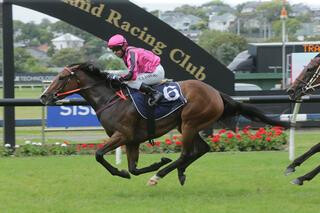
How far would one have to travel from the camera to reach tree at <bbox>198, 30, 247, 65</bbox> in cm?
4362

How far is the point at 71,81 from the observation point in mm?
8148

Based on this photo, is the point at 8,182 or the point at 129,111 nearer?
the point at 129,111

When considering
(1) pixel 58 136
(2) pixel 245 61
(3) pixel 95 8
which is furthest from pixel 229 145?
(2) pixel 245 61

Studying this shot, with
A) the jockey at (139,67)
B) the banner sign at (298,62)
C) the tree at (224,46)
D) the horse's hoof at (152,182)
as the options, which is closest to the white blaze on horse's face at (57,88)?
the jockey at (139,67)

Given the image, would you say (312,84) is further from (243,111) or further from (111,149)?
(111,149)

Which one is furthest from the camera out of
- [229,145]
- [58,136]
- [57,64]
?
[57,64]

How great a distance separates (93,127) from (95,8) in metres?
2.42

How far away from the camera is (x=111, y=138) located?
783cm

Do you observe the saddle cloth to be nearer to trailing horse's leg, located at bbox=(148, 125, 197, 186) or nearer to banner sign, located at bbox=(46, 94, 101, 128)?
trailing horse's leg, located at bbox=(148, 125, 197, 186)

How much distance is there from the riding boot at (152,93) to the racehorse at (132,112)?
232mm

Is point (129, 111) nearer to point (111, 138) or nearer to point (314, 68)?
point (111, 138)

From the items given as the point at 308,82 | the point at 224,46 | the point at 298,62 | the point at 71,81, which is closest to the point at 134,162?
the point at 71,81

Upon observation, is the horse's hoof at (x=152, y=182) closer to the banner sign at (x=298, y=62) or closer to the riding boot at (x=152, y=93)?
the riding boot at (x=152, y=93)

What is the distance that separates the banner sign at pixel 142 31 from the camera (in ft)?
40.8
